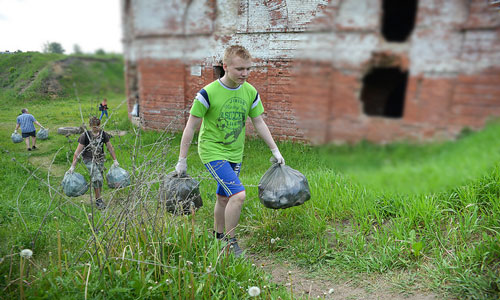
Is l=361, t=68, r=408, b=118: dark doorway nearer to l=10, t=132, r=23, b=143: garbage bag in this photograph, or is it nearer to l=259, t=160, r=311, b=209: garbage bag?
l=259, t=160, r=311, b=209: garbage bag

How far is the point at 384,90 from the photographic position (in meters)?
0.64

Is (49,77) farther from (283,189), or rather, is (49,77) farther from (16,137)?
(283,189)

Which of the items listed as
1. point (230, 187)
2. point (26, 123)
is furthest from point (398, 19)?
point (230, 187)

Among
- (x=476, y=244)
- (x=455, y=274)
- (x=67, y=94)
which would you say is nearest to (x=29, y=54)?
(x=67, y=94)

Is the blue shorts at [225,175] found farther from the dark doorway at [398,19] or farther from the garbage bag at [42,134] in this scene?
the dark doorway at [398,19]

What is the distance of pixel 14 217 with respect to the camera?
334cm

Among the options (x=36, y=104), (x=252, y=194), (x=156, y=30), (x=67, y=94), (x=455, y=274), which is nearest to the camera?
(x=156, y=30)

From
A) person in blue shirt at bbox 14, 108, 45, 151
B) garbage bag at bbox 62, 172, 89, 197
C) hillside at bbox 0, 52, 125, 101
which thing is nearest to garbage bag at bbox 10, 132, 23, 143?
person in blue shirt at bbox 14, 108, 45, 151

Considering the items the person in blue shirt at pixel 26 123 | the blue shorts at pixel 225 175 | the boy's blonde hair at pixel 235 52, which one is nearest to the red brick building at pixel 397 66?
the person in blue shirt at pixel 26 123

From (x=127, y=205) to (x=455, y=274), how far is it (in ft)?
7.98

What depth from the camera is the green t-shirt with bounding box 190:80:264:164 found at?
287cm

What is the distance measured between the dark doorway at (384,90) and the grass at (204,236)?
120cm

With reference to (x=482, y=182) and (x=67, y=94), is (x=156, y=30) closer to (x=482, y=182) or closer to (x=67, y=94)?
(x=67, y=94)

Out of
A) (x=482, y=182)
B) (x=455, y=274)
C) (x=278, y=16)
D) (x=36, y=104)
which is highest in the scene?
(x=278, y=16)
